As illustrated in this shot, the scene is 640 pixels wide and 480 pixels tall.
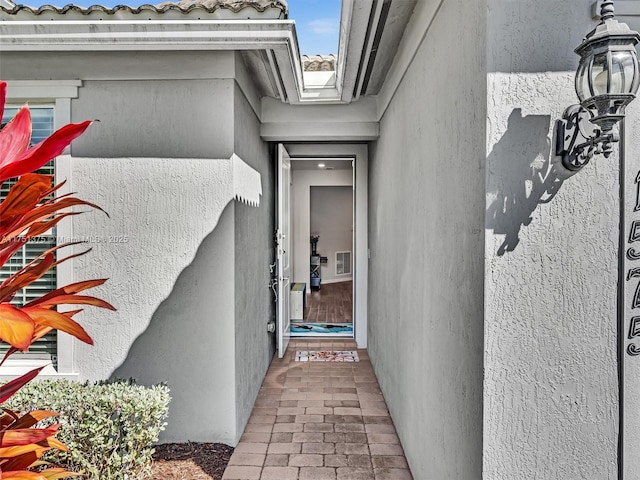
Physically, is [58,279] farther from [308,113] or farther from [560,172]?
[560,172]

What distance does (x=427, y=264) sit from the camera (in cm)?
266

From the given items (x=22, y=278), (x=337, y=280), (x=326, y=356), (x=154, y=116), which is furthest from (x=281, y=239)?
(x=337, y=280)

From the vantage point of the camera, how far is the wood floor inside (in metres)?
8.07

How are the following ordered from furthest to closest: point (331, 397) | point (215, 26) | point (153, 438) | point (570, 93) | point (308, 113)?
point (308, 113), point (331, 397), point (215, 26), point (153, 438), point (570, 93)

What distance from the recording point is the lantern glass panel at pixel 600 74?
54.0 inches

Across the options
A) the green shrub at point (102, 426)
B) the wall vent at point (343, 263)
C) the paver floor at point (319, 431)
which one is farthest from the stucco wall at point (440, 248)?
the wall vent at point (343, 263)

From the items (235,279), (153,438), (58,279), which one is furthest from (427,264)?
(58,279)

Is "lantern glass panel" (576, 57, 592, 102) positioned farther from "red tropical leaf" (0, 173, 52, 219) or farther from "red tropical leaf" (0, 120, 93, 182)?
"red tropical leaf" (0, 173, 52, 219)

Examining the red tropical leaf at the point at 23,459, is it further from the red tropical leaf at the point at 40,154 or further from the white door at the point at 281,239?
the white door at the point at 281,239

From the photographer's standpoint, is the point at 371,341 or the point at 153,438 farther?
the point at 371,341

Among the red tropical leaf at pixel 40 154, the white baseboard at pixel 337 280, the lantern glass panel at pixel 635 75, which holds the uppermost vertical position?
the lantern glass panel at pixel 635 75

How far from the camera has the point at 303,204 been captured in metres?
10.6

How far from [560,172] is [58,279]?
3.60 meters

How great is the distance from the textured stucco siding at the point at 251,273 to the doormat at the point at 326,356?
472 mm
